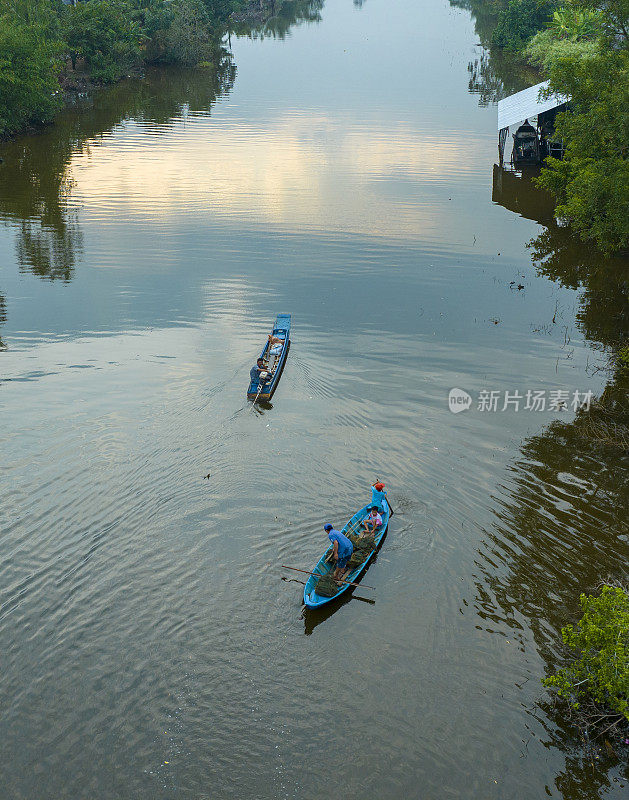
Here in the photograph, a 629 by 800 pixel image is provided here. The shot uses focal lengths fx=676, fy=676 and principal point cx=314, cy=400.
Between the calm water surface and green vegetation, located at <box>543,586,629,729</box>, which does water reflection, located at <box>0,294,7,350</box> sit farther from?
green vegetation, located at <box>543,586,629,729</box>

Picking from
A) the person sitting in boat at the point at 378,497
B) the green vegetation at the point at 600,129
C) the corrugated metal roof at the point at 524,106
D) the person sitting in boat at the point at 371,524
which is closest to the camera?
the person sitting in boat at the point at 371,524

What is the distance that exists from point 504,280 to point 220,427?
1662 centimetres

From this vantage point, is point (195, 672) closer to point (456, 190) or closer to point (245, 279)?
point (245, 279)

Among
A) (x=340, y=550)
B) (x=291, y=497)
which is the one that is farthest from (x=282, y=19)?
(x=340, y=550)

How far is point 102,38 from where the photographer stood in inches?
2741

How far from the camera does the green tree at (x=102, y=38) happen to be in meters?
67.8

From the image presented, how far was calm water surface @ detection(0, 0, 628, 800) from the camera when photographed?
39.4 ft

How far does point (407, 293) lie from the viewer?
97.9ft

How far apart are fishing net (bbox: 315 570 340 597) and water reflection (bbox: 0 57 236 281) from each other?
73.3 ft

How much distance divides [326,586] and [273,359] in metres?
10.7

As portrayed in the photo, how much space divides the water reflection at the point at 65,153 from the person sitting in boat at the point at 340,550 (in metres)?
21.9

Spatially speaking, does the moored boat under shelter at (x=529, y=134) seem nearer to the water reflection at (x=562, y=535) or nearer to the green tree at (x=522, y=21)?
the water reflection at (x=562, y=535)

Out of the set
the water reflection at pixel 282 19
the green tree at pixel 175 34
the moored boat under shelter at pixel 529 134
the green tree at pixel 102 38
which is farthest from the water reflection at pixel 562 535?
the water reflection at pixel 282 19

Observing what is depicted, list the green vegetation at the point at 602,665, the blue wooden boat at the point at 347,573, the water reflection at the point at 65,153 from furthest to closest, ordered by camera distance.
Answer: the water reflection at the point at 65,153
the blue wooden boat at the point at 347,573
the green vegetation at the point at 602,665
